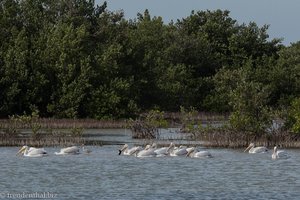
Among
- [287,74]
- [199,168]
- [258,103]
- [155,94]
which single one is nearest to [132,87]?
[155,94]

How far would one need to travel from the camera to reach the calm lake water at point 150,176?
20406 millimetres

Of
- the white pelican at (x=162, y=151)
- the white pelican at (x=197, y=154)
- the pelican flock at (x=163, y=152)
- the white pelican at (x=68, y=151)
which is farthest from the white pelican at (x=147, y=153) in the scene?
the white pelican at (x=68, y=151)

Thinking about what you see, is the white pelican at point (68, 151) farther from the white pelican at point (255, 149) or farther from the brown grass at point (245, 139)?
the white pelican at point (255, 149)

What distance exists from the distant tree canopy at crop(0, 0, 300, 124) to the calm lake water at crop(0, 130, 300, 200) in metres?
15.1

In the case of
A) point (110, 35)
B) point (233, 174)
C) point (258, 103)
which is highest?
point (110, 35)

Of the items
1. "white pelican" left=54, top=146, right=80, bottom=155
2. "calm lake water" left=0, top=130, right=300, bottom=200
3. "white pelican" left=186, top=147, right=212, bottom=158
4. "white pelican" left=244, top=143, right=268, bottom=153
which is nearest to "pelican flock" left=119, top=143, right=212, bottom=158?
"white pelican" left=186, top=147, right=212, bottom=158

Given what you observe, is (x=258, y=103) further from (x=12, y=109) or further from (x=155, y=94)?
(x=155, y=94)

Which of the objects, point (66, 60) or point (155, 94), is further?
point (155, 94)

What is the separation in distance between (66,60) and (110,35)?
6.74 meters

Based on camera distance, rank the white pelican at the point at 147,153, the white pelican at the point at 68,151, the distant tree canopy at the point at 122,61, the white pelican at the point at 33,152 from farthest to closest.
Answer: the distant tree canopy at the point at 122,61 → the white pelican at the point at 68,151 → the white pelican at the point at 147,153 → the white pelican at the point at 33,152

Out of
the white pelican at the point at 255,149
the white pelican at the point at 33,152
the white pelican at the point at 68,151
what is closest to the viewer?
the white pelican at the point at 33,152

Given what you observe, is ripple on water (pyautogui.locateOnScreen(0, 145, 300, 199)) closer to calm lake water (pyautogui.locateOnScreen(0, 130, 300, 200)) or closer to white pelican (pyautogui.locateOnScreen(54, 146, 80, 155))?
calm lake water (pyautogui.locateOnScreen(0, 130, 300, 200))

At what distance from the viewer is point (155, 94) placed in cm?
5931

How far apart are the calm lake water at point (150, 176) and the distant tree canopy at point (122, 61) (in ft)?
49.6
